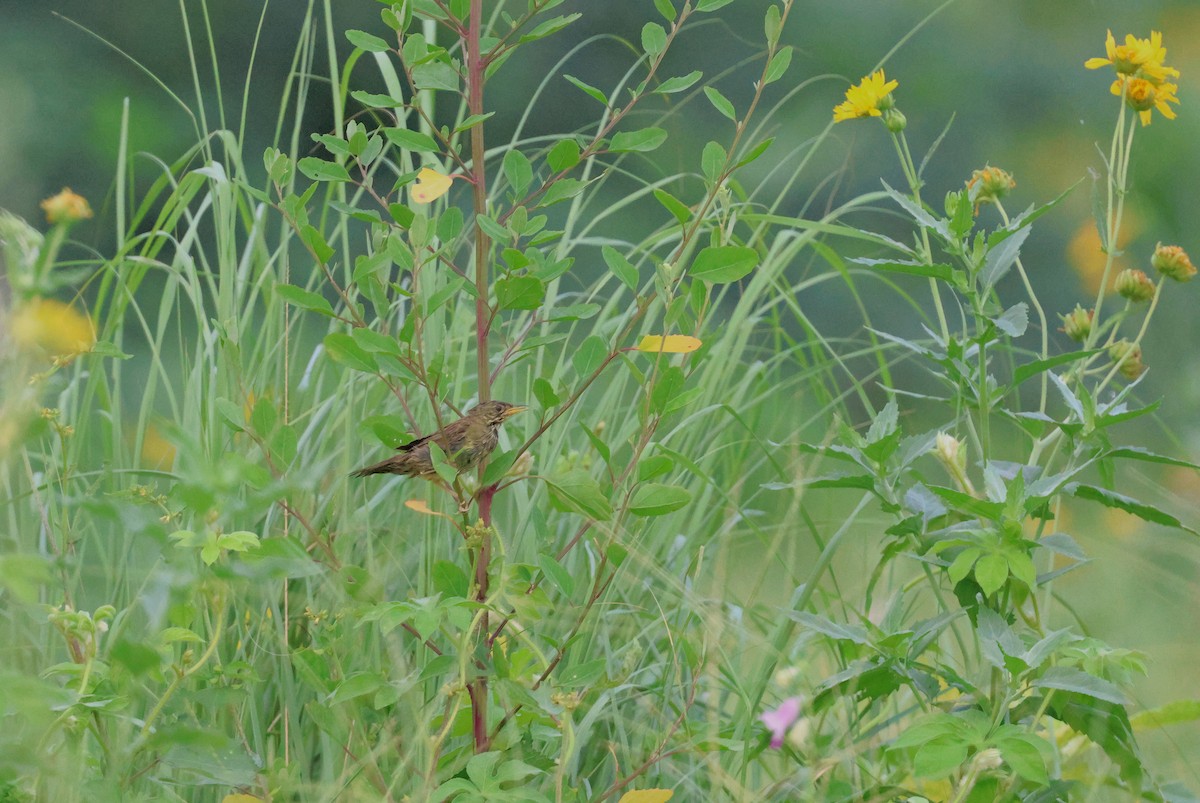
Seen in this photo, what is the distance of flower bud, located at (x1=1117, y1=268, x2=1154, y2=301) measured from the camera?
1328 millimetres

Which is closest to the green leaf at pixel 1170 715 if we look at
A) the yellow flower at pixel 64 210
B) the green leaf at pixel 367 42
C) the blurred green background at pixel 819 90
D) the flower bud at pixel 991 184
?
the flower bud at pixel 991 184

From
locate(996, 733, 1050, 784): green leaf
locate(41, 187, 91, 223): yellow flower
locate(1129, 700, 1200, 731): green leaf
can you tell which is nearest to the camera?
locate(41, 187, 91, 223): yellow flower

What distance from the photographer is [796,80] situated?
14.7ft

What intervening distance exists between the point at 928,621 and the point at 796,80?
3.59m

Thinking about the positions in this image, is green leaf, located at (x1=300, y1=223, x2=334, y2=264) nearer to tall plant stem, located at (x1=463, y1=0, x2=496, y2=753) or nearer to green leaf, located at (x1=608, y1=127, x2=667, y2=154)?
tall plant stem, located at (x1=463, y1=0, x2=496, y2=753)

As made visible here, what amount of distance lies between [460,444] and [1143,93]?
2.63ft

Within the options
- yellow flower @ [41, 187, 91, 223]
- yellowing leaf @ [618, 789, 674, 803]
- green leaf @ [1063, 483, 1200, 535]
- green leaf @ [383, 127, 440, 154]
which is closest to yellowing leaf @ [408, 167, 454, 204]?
green leaf @ [383, 127, 440, 154]

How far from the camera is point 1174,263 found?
1299 millimetres

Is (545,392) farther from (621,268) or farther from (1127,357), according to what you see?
(1127,357)

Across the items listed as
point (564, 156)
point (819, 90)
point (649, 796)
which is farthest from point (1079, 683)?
point (819, 90)

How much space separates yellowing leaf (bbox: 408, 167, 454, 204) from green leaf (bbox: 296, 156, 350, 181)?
53 mm

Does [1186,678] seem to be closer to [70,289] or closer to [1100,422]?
[1100,422]

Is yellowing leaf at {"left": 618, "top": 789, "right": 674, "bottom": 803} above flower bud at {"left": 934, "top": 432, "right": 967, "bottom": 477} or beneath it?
beneath

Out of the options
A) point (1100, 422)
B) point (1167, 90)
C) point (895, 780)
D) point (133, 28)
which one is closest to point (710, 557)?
point (895, 780)
